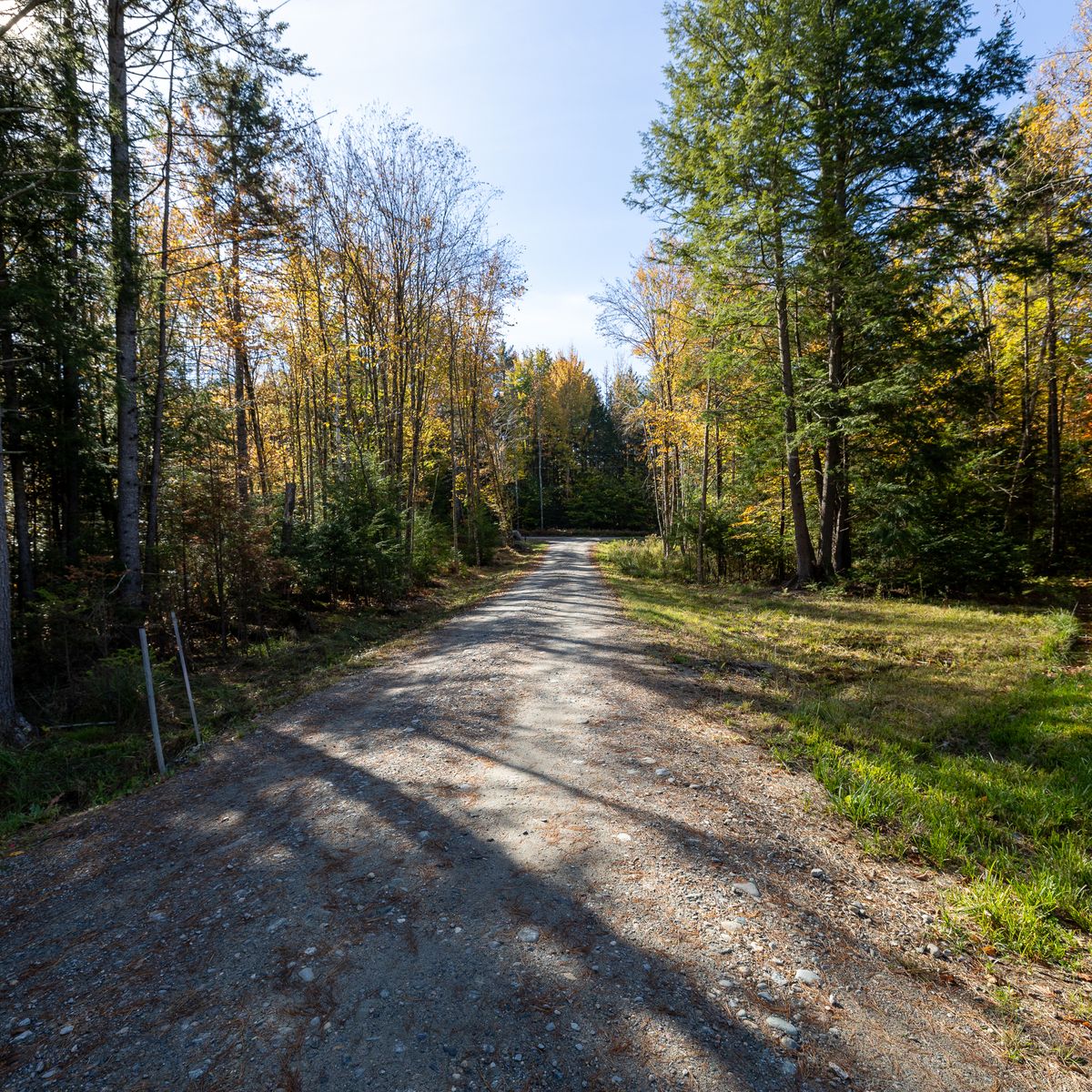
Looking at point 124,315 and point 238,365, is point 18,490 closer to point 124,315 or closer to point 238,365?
point 124,315

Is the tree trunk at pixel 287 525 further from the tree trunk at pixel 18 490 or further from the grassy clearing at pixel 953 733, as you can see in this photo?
the grassy clearing at pixel 953 733

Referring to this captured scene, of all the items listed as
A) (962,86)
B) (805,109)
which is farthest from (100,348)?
(962,86)

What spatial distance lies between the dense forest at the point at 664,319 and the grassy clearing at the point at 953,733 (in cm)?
359

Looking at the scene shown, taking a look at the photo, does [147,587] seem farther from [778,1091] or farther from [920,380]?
[920,380]

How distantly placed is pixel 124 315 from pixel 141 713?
6478 millimetres

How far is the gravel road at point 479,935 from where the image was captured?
196 centimetres

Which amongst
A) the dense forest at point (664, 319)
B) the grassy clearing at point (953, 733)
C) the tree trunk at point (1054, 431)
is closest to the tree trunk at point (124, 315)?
the dense forest at point (664, 319)

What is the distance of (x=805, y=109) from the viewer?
1141cm

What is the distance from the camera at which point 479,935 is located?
2547mm

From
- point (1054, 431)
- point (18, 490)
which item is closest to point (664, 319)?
point (1054, 431)

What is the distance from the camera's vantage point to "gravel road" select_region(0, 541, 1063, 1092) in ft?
6.44

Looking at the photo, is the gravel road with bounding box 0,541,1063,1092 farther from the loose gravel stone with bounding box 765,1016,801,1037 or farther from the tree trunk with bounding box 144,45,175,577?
the tree trunk with bounding box 144,45,175,577

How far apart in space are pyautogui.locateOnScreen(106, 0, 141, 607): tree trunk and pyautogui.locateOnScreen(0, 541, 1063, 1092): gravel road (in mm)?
5444

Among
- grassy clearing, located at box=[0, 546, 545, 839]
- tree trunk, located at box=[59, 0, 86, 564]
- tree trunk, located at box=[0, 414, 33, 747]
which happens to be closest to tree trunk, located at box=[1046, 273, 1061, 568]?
grassy clearing, located at box=[0, 546, 545, 839]
